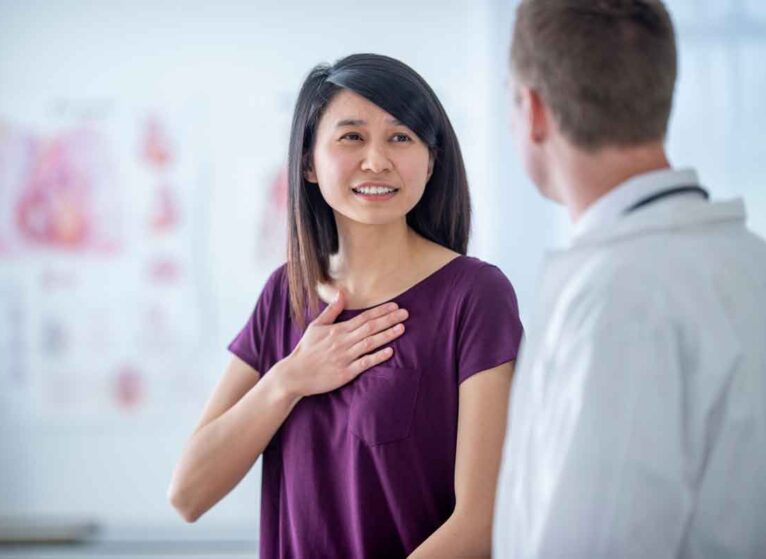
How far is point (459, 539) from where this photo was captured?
140 centimetres

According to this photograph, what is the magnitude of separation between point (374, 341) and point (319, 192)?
0.35 metres

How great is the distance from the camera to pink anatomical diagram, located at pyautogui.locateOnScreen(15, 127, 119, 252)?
3.65m

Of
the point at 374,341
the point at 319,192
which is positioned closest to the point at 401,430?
the point at 374,341

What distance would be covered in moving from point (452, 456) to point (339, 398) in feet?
0.72

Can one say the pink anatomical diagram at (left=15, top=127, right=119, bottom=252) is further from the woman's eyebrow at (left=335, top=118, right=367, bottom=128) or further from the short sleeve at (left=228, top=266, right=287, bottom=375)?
the woman's eyebrow at (left=335, top=118, right=367, bottom=128)

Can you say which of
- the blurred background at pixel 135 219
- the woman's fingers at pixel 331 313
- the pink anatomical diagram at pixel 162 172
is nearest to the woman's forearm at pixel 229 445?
the woman's fingers at pixel 331 313

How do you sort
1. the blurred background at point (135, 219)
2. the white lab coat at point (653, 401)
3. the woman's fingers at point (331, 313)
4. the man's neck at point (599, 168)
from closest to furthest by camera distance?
the white lab coat at point (653, 401) < the man's neck at point (599, 168) < the woman's fingers at point (331, 313) < the blurred background at point (135, 219)

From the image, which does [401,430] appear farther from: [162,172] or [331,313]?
[162,172]

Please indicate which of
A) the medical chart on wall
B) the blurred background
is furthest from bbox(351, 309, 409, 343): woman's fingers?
the medical chart on wall

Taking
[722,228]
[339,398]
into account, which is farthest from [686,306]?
[339,398]

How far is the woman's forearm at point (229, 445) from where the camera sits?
1.59 meters

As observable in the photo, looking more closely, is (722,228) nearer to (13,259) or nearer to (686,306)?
(686,306)

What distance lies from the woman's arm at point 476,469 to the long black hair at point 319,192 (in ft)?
1.18

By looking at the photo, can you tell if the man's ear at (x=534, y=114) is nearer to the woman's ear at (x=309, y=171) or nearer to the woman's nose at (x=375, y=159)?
the woman's nose at (x=375, y=159)
